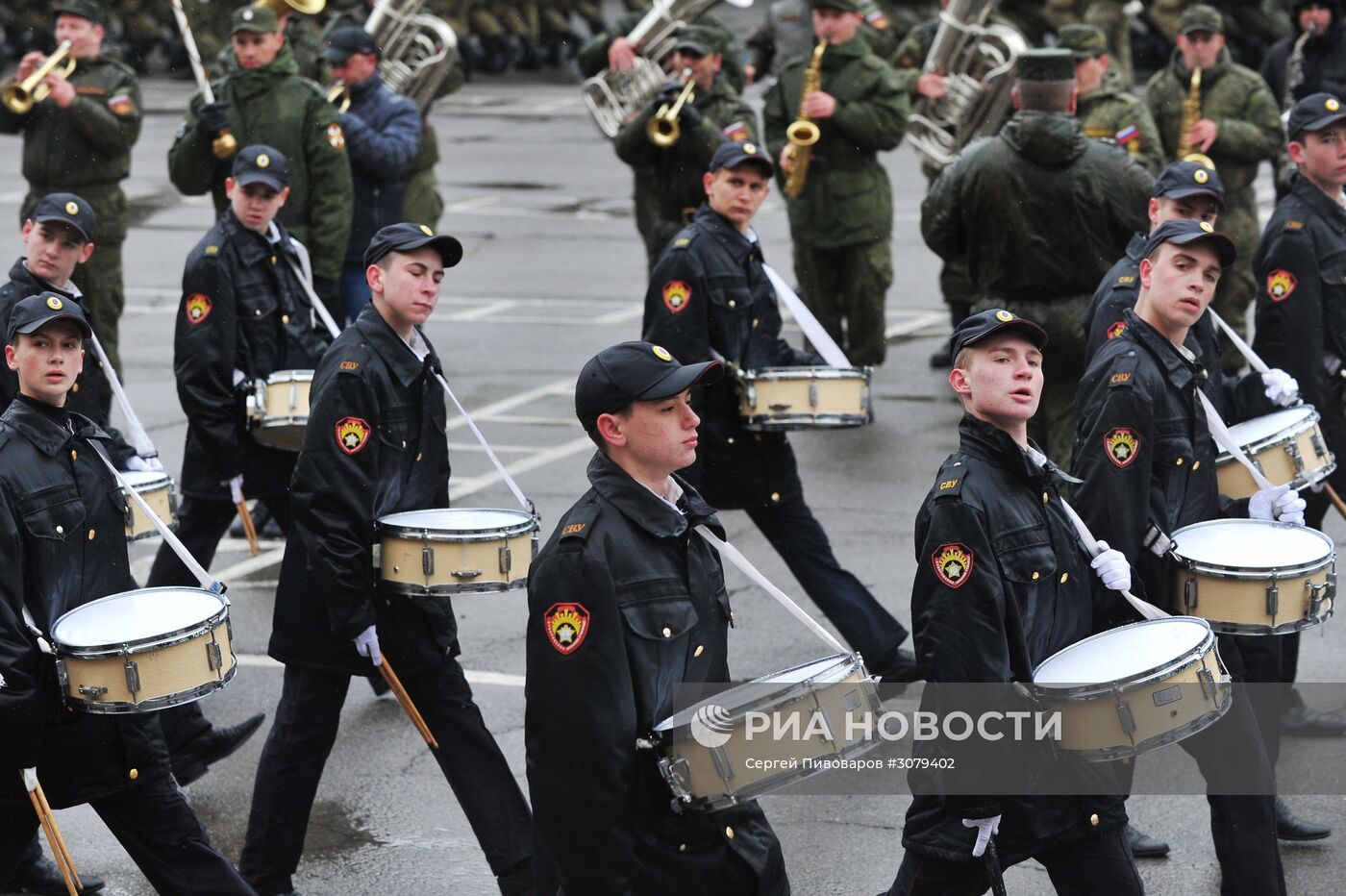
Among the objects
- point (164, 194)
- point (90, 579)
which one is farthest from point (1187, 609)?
point (164, 194)

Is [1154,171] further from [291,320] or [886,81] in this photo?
[291,320]

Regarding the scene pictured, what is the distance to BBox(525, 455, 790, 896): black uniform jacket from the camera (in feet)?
14.4

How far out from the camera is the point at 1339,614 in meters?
8.75

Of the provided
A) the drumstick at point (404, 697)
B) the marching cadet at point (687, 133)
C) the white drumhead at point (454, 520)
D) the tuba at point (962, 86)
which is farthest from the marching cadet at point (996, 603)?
the tuba at point (962, 86)

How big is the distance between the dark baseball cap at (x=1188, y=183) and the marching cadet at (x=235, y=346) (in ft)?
12.0

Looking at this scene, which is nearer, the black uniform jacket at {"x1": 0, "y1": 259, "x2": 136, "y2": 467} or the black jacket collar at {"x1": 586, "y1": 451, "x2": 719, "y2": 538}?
the black jacket collar at {"x1": 586, "y1": 451, "x2": 719, "y2": 538}

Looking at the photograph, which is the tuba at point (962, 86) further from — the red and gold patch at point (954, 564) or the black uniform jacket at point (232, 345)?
the red and gold patch at point (954, 564)

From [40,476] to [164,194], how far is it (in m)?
17.1

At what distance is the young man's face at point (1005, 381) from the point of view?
199 inches

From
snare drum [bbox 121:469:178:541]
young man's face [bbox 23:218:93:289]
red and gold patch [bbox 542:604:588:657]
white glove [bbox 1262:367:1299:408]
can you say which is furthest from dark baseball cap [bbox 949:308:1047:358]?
young man's face [bbox 23:218:93:289]

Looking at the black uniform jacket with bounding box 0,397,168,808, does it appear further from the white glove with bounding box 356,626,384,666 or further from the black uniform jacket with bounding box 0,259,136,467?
the black uniform jacket with bounding box 0,259,136,467

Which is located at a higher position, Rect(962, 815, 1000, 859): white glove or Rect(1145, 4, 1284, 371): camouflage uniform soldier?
Rect(962, 815, 1000, 859): white glove

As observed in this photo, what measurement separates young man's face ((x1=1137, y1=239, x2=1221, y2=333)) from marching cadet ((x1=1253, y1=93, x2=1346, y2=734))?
1.47 metres

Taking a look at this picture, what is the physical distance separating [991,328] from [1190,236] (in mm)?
1180
